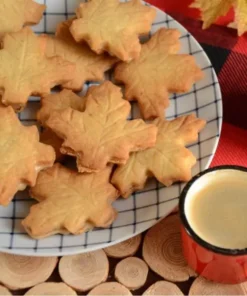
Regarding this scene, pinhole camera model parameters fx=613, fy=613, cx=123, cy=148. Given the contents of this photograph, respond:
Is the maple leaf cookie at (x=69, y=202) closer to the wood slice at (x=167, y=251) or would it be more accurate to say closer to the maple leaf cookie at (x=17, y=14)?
the wood slice at (x=167, y=251)

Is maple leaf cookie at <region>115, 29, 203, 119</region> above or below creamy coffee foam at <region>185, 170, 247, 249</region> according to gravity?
above

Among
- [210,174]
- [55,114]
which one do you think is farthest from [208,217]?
[55,114]

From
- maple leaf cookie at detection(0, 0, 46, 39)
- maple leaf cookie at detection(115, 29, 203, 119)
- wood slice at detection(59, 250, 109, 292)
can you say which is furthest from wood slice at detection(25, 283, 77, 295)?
maple leaf cookie at detection(0, 0, 46, 39)

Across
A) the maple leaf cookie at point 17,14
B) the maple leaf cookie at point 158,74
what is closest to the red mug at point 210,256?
the maple leaf cookie at point 158,74

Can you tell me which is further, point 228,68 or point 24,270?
point 228,68

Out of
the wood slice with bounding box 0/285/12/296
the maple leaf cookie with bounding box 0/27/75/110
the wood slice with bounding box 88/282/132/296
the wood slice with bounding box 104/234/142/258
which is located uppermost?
the maple leaf cookie with bounding box 0/27/75/110

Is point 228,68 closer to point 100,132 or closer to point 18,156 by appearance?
point 100,132

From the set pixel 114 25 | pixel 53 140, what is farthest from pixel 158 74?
pixel 53 140

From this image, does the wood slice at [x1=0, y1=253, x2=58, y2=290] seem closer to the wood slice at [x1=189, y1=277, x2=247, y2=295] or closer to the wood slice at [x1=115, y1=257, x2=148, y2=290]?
the wood slice at [x1=115, y1=257, x2=148, y2=290]

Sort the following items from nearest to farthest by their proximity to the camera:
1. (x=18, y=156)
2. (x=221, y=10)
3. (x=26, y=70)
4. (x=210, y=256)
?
(x=210, y=256) → (x=18, y=156) → (x=26, y=70) → (x=221, y=10)
